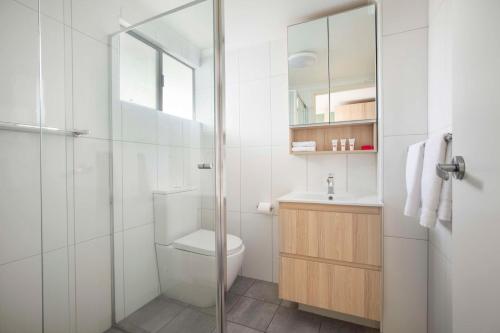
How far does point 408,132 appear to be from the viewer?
1394mm

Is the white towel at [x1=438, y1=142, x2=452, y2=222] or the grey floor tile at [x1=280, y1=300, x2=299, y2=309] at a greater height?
the white towel at [x1=438, y1=142, x2=452, y2=222]

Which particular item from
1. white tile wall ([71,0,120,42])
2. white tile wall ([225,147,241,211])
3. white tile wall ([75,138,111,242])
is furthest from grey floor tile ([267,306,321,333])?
white tile wall ([71,0,120,42])

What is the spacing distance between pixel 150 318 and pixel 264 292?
119 cm

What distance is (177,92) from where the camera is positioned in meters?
1.09

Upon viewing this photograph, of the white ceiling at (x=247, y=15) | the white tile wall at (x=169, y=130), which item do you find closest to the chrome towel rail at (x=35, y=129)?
the white tile wall at (x=169, y=130)

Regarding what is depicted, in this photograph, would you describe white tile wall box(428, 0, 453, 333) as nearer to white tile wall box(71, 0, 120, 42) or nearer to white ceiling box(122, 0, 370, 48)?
white ceiling box(122, 0, 370, 48)

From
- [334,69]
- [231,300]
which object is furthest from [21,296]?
[334,69]

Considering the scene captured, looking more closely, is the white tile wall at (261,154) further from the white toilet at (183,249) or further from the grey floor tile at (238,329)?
the white toilet at (183,249)

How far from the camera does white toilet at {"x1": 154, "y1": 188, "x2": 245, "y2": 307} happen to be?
1.05 m

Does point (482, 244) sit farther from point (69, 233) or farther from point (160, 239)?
point (69, 233)

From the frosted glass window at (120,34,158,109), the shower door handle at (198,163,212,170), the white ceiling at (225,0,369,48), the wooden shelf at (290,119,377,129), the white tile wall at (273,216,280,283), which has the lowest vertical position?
the white tile wall at (273,216,280,283)

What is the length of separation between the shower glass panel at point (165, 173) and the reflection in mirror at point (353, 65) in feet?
4.05

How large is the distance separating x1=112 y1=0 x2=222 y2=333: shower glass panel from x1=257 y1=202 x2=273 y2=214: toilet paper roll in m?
1.08

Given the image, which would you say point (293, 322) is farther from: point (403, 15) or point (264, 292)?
point (403, 15)
